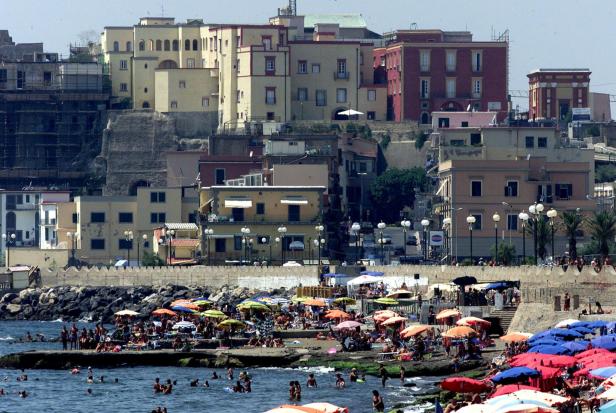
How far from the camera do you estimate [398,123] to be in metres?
170

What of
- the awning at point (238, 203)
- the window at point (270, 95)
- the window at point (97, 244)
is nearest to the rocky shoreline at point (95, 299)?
the awning at point (238, 203)

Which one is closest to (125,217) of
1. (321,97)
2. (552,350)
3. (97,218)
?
(97,218)

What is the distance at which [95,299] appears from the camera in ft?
421

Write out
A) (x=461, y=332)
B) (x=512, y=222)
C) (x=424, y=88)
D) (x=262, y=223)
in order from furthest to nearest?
(x=424, y=88)
(x=262, y=223)
(x=512, y=222)
(x=461, y=332)

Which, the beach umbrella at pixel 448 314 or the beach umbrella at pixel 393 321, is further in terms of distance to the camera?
the beach umbrella at pixel 393 321

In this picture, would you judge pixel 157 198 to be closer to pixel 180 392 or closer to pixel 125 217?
pixel 125 217

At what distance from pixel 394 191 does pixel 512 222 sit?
80.4ft

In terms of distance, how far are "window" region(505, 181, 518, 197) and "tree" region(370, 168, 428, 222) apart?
71.9 ft

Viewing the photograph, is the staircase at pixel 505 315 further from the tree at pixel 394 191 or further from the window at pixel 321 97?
the window at pixel 321 97

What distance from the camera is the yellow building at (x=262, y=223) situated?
448 feet

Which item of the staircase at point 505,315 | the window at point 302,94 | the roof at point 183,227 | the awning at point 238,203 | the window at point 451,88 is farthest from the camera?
the window at point 302,94

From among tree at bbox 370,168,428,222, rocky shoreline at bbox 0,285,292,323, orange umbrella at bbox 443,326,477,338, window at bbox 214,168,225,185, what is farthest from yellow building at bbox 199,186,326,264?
orange umbrella at bbox 443,326,477,338

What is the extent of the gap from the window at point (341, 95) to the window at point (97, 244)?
27836 millimetres

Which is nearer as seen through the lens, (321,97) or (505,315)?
(505,315)
